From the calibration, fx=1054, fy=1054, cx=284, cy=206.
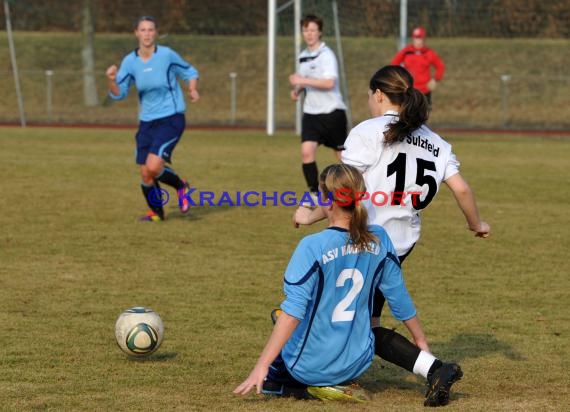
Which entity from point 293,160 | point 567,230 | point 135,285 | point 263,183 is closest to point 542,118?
point 293,160

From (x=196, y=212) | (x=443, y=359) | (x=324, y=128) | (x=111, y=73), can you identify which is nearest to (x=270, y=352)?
(x=443, y=359)

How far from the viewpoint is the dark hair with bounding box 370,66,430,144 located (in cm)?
501

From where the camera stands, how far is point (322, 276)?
15.5 ft

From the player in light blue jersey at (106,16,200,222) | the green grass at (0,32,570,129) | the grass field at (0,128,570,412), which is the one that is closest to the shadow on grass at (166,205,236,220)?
the grass field at (0,128,570,412)

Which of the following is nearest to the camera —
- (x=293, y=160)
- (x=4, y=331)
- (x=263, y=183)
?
(x=4, y=331)

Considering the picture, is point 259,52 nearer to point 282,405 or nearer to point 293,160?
point 293,160

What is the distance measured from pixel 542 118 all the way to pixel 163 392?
24362mm

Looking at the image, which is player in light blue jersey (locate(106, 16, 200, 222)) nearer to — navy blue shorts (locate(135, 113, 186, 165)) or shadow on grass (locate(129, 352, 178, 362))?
navy blue shorts (locate(135, 113, 186, 165))

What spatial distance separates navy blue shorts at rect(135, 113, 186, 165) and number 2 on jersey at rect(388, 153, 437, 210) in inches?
239

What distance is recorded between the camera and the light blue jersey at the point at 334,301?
4672 millimetres

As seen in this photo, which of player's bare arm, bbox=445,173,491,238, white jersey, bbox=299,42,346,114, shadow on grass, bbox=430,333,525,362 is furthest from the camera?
white jersey, bbox=299,42,346,114

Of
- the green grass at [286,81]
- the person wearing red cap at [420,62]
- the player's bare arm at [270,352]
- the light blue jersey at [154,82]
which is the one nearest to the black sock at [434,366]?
the player's bare arm at [270,352]

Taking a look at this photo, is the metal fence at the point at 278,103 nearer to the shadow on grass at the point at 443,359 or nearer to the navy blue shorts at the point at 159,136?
the navy blue shorts at the point at 159,136

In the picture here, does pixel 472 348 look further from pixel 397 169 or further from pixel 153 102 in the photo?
pixel 153 102
